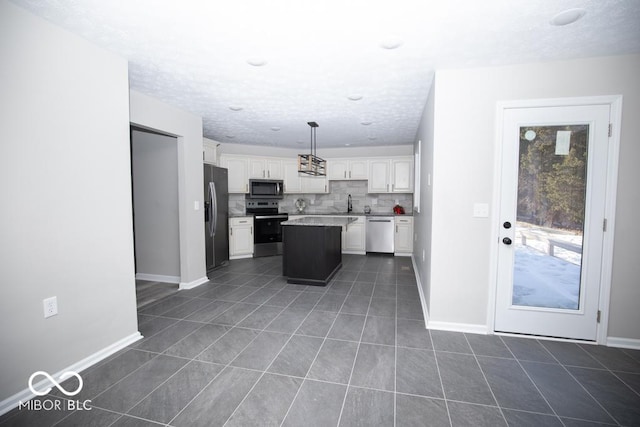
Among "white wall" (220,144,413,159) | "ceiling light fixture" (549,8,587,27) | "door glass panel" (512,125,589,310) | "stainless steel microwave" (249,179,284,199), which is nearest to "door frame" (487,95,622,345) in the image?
"door glass panel" (512,125,589,310)

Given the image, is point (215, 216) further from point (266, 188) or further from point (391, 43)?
point (391, 43)

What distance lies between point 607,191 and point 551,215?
17.1 inches

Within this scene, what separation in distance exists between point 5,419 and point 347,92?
3.59 metres

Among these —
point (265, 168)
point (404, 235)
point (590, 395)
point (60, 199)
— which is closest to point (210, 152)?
point (265, 168)

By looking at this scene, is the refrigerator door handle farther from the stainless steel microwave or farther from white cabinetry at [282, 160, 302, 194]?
white cabinetry at [282, 160, 302, 194]

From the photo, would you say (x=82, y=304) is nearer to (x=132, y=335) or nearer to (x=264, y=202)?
(x=132, y=335)

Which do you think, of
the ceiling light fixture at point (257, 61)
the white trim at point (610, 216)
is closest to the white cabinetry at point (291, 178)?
the ceiling light fixture at point (257, 61)

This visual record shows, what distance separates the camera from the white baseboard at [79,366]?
5.55ft

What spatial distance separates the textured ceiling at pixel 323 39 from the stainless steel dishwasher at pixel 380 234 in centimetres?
318

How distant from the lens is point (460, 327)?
8.75 ft

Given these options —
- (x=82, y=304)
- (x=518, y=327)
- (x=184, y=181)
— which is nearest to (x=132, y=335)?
(x=82, y=304)

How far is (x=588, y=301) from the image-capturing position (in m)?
2.45

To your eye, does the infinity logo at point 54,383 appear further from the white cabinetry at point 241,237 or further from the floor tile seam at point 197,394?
the white cabinetry at point 241,237

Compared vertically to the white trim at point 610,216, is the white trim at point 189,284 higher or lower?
lower
